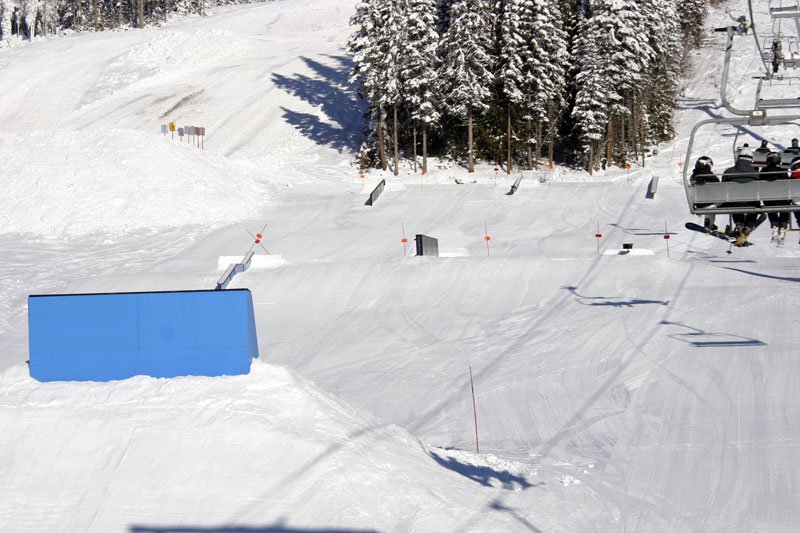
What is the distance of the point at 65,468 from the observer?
28.9 ft

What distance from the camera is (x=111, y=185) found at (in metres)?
35.0

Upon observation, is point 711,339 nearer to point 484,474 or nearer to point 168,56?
point 484,474

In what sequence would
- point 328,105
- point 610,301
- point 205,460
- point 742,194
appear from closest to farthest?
point 205,460 < point 742,194 < point 610,301 < point 328,105

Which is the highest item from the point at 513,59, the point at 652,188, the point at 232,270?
the point at 513,59

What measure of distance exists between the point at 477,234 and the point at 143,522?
2383 centimetres

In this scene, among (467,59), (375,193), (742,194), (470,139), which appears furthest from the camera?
(470,139)

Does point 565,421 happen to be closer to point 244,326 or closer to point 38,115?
point 244,326

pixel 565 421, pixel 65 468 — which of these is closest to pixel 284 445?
pixel 65 468

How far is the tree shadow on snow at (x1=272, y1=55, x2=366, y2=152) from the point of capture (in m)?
54.3

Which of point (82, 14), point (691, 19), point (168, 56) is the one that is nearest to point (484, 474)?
point (168, 56)

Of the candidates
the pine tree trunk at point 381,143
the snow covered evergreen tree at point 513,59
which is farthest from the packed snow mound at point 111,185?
the snow covered evergreen tree at point 513,59

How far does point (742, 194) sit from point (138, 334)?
8342 millimetres

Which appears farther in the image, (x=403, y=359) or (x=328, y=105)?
(x=328, y=105)

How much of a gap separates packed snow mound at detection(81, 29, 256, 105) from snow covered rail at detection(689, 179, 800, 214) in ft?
196
